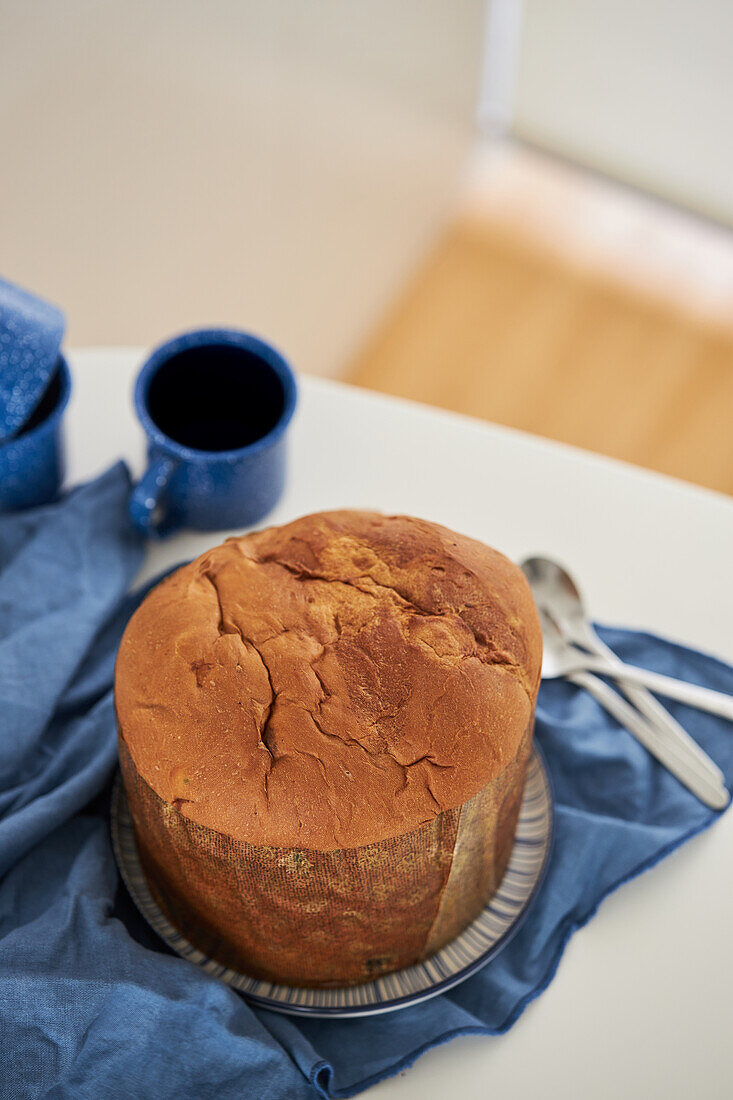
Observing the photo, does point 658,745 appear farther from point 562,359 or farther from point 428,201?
point 428,201

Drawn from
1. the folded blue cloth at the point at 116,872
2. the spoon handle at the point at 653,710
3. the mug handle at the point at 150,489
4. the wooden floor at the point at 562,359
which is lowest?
the wooden floor at the point at 562,359

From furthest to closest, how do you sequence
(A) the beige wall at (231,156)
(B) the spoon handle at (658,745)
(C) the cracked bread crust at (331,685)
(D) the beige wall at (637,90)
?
(D) the beige wall at (637,90) < (A) the beige wall at (231,156) < (B) the spoon handle at (658,745) < (C) the cracked bread crust at (331,685)

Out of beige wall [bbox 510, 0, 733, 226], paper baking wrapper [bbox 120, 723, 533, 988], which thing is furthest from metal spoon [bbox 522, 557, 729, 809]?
beige wall [bbox 510, 0, 733, 226]

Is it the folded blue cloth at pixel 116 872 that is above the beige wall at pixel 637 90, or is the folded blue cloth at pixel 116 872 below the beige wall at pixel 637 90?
below

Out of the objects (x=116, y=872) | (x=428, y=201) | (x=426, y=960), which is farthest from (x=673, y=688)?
(x=428, y=201)

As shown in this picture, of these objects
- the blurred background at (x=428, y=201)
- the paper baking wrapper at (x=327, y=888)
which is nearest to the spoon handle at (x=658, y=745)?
the paper baking wrapper at (x=327, y=888)

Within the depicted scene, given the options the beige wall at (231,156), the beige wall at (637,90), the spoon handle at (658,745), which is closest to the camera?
the spoon handle at (658,745)

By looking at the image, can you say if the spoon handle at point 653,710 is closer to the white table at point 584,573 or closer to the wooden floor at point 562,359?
the white table at point 584,573
